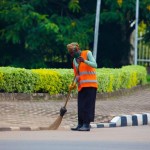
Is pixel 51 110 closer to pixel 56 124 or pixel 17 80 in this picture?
pixel 17 80

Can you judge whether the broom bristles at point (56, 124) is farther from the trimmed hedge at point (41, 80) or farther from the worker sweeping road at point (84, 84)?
the trimmed hedge at point (41, 80)

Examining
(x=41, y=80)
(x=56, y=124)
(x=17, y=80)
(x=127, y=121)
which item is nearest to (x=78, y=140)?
(x=56, y=124)

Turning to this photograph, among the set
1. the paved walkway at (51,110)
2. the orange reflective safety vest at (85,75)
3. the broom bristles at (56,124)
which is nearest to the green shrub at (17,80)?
the paved walkway at (51,110)

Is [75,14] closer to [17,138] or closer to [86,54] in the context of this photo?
[86,54]

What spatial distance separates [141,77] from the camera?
27406 mm

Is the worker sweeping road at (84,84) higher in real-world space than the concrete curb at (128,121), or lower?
higher

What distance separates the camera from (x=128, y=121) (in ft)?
51.6

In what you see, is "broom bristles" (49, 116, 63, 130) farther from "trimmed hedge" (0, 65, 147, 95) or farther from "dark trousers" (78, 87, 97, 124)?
"trimmed hedge" (0, 65, 147, 95)

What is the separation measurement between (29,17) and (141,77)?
4325 mm

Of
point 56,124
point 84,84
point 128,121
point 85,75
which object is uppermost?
point 85,75

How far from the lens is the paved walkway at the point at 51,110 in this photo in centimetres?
1488

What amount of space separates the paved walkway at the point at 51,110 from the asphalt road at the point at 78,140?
110 centimetres

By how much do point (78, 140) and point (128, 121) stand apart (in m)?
3.94

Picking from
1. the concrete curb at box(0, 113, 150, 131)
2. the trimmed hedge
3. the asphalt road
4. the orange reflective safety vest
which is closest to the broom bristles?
the asphalt road
